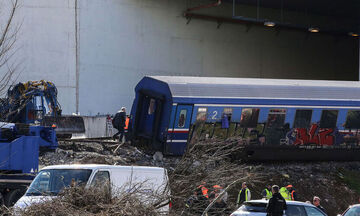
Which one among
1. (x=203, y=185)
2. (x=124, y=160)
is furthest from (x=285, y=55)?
(x=203, y=185)

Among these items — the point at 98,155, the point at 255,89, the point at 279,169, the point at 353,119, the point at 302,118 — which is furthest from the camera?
the point at 353,119

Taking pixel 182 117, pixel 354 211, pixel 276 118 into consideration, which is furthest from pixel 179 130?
pixel 354 211

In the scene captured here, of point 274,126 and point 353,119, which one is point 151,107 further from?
point 353,119

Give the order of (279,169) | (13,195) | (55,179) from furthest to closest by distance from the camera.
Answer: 1. (279,169)
2. (13,195)
3. (55,179)

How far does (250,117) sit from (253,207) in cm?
1058

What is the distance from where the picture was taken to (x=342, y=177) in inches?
955

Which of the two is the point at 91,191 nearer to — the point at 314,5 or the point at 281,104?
the point at 281,104

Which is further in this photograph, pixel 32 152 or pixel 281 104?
pixel 281 104

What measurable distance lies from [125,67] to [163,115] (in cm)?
1534

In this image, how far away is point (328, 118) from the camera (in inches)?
1019

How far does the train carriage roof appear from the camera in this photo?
24.2m

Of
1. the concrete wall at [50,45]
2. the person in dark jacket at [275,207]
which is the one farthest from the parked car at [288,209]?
the concrete wall at [50,45]

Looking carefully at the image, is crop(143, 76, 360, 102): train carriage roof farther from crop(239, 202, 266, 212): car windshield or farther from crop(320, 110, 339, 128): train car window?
crop(239, 202, 266, 212): car windshield

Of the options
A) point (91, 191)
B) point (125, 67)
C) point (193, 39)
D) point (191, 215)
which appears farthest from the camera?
point (193, 39)
